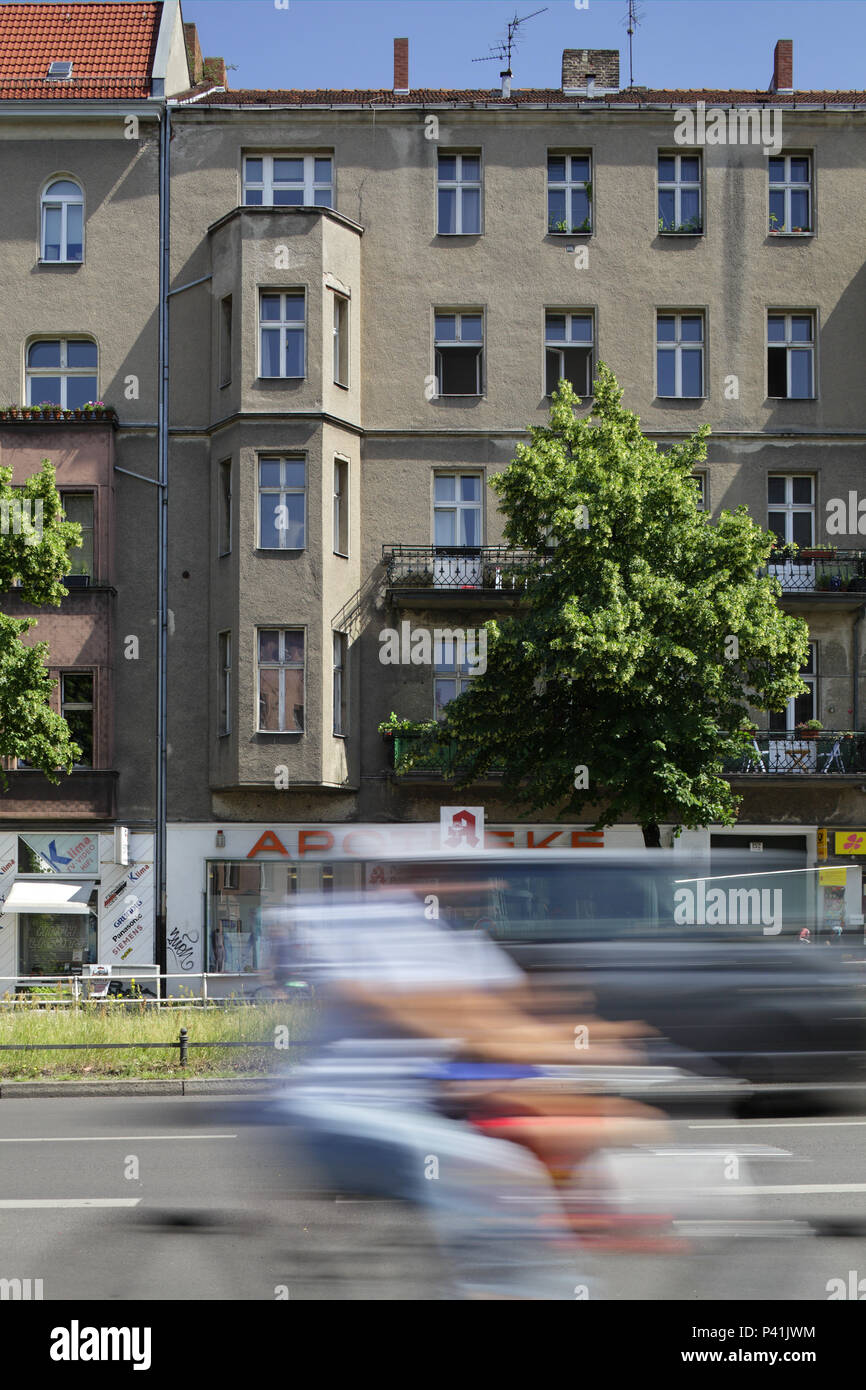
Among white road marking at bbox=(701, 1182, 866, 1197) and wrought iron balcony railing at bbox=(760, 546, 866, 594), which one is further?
wrought iron balcony railing at bbox=(760, 546, 866, 594)

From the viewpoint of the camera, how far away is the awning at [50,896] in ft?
84.8

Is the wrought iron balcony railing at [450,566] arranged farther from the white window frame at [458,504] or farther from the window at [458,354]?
the window at [458,354]

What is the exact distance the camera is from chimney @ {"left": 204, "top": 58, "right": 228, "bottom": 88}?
31231mm

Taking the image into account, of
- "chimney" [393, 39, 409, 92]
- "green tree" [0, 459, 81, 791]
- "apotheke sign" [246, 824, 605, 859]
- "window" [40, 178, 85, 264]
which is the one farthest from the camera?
"chimney" [393, 39, 409, 92]

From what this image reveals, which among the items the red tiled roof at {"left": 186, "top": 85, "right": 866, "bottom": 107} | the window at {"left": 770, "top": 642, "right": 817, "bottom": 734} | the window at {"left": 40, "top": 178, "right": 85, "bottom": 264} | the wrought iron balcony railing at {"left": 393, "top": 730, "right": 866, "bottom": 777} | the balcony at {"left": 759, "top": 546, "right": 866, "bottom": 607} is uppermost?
the red tiled roof at {"left": 186, "top": 85, "right": 866, "bottom": 107}

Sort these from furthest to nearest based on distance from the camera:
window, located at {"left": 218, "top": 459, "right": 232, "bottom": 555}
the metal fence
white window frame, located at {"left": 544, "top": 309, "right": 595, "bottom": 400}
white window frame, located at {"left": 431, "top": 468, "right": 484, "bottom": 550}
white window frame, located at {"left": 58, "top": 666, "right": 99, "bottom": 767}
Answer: white window frame, located at {"left": 544, "top": 309, "right": 595, "bottom": 400} < white window frame, located at {"left": 431, "top": 468, "right": 484, "bottom": 550} < window, located at {"left": 218, "top": 459, "right": 232, "bottom": 555} < white window frame, located at {"left": 58, "top": 666, "right": 99, "bottom": 767} < the metal fence

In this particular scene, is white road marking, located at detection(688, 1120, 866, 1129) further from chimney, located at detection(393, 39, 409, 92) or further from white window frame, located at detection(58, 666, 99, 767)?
chimney, located at detection(393, 39, 409, 92)

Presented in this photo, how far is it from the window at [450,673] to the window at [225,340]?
664 centimetres

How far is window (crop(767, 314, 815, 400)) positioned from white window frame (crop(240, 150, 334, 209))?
9.19 m

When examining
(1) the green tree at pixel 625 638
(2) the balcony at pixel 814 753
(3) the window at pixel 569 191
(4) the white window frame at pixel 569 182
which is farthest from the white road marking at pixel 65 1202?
(3) the window at pixel 569 191

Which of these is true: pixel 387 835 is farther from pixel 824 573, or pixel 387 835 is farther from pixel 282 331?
pixel 824 573

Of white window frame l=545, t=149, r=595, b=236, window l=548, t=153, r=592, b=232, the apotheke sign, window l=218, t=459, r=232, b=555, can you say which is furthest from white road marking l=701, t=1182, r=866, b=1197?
window l=548, t=153, r=592, b=232

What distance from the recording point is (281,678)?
2591cm
